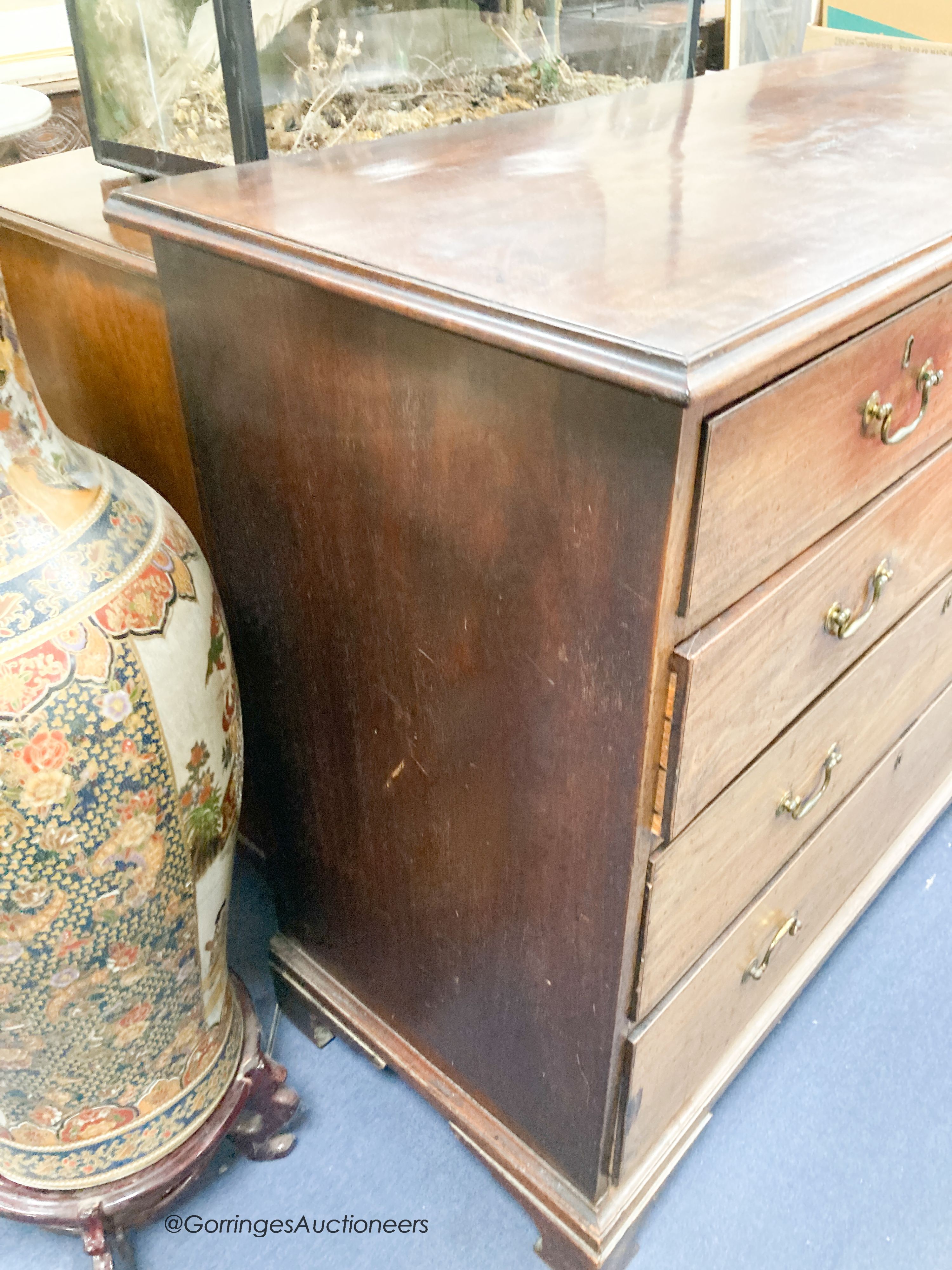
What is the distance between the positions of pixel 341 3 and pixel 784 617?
2.42ft

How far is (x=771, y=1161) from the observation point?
41.6 inches

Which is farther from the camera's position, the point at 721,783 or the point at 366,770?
the point at 366,770

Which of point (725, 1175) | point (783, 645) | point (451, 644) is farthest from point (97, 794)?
point (725, 1175)

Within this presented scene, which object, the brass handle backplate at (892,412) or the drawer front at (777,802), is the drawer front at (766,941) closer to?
the drawer front at (777,802)

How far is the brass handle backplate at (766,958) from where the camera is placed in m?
0.94

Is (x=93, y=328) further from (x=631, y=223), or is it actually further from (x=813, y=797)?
(x=813, y=797)

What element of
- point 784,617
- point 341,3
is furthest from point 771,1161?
point 341,3

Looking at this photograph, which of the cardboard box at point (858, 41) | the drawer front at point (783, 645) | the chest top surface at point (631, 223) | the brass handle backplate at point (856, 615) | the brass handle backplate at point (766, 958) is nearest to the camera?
the chest top surface at point (631, 223)

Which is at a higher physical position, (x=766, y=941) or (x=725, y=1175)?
(x=766, y=941)

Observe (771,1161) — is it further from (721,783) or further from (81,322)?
(81,322)

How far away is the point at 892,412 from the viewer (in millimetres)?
657

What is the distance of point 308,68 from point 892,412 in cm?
64

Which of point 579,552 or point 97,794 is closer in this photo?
point 579,552

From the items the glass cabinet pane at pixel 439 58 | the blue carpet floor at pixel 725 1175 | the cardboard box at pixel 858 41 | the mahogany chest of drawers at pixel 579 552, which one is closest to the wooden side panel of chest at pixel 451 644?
the mahogany chest of drawers at pixel 579 552
